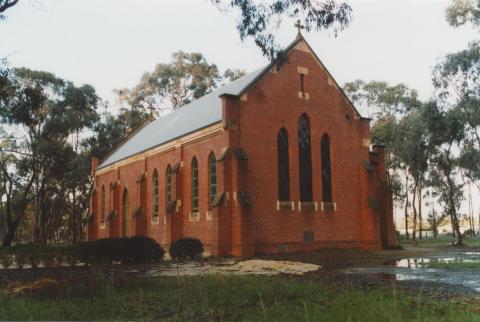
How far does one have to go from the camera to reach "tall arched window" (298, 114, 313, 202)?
91.9ft

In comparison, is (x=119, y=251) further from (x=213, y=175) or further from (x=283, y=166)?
(x=283, y=166)

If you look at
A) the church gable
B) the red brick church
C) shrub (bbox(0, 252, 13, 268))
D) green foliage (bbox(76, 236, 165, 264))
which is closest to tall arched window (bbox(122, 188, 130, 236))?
the red brick church

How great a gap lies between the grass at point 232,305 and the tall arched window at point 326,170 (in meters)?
18.4

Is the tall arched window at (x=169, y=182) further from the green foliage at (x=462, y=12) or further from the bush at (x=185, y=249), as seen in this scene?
the green foliage at (x=462, y=12)

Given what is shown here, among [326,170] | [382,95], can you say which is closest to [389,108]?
[382,95]

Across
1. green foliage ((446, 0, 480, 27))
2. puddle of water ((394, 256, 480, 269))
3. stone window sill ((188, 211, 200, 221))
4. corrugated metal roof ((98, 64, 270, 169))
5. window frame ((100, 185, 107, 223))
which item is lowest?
puddle of water ((394, 256, 480, 269))

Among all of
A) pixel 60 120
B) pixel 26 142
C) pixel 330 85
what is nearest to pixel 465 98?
pixel 330 85

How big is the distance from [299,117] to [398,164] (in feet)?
105

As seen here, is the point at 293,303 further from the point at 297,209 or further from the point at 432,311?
the point at 297,209

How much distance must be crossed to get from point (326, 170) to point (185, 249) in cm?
1044

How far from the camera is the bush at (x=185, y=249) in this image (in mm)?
23422

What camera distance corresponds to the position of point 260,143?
26.5 meters

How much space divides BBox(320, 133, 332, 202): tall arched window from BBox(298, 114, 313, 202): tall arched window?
1.11 meters

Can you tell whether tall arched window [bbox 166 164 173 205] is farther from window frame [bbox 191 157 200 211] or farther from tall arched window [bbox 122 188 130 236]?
tall arched window [bbox 122 188 130 236]
